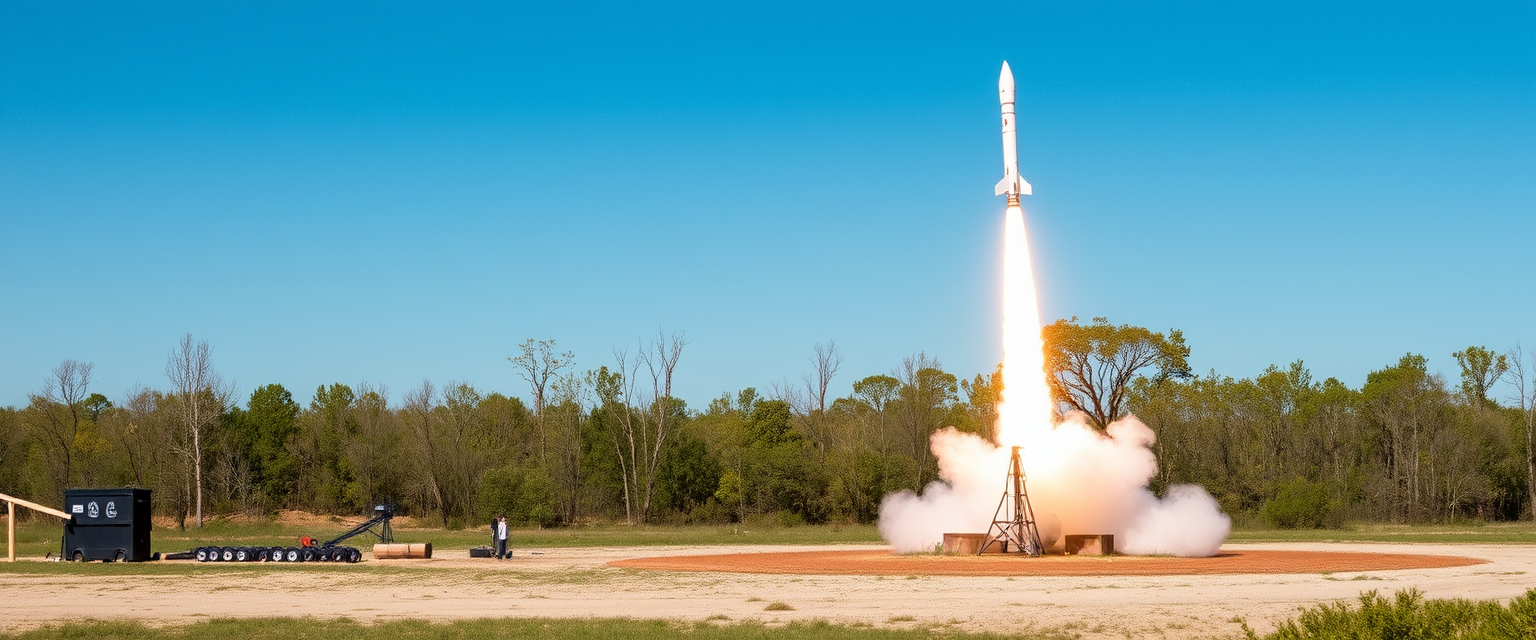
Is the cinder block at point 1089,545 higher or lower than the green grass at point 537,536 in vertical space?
higher

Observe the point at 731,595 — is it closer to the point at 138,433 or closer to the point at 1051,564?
the point at 1051,564

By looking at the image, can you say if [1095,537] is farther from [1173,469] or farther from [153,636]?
[1173,469]

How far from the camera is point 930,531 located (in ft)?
137

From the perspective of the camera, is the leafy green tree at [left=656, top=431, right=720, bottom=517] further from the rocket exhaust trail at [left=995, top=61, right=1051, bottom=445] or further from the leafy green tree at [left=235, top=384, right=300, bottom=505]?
the rocket exhaust trail at [left=995, top=61, right=1051, bottom=445]

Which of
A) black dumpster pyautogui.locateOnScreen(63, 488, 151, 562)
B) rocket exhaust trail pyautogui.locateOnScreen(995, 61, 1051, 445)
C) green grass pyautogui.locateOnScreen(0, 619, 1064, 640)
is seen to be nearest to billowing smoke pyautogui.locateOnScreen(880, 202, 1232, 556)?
rocket exhaust trail pyautogui.locateOnScreen(995, 61, 1051, 445)

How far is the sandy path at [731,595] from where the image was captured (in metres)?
21.4

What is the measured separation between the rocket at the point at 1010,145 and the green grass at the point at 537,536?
17.6 metres

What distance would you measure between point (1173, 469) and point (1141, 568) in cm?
3688

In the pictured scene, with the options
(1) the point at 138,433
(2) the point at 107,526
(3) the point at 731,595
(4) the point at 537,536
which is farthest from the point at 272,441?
(3) the point at 731,595

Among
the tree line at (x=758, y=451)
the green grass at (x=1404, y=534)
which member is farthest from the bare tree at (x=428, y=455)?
the green grass at (x=1404, y=534)

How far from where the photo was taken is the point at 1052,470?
130ft

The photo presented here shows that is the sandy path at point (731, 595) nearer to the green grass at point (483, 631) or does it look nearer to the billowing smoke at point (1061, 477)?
the green grass at point (483, 631)

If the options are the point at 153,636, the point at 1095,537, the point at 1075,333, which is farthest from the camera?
the point at 1075,333

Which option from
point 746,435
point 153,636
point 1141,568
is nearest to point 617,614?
point 153,636
